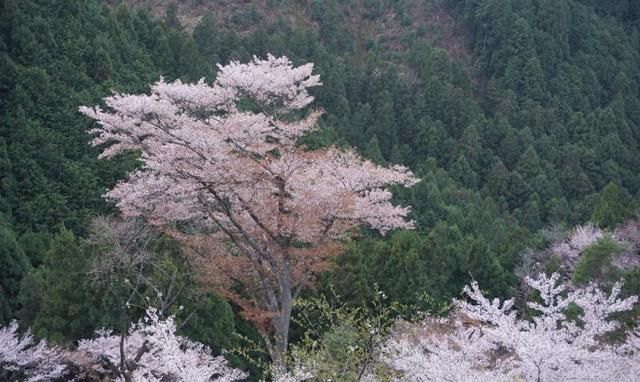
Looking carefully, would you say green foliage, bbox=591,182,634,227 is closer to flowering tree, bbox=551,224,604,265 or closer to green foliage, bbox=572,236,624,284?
flowering tree, bbox=551,224,604,265

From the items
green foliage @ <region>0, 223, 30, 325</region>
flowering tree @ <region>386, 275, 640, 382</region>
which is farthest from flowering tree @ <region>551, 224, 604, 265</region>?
flowering tree @ <region>386, 275, 640, 382</region>

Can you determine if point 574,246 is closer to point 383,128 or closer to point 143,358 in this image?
point 143,358

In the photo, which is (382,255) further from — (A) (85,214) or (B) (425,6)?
(B) (425,6)

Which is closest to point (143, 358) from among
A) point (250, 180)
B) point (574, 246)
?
point (250, 180)

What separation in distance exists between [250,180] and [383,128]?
116ft

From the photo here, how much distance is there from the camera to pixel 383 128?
46.7m

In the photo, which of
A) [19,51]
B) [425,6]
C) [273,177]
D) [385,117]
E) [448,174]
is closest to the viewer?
[273,177]

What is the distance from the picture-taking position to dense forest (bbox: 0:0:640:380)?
20109mm

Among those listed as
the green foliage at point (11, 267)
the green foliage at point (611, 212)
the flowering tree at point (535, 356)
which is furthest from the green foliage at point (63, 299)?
the green foliage at point (611, 212)

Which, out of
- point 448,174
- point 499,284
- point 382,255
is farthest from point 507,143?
point 382,255

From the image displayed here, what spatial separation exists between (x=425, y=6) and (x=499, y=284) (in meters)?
40.1

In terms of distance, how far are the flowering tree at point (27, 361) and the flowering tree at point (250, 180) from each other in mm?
4154

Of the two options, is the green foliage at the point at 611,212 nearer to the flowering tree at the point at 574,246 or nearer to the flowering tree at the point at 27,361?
the flowering tree at the point at 574,246

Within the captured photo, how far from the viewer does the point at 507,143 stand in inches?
1865
